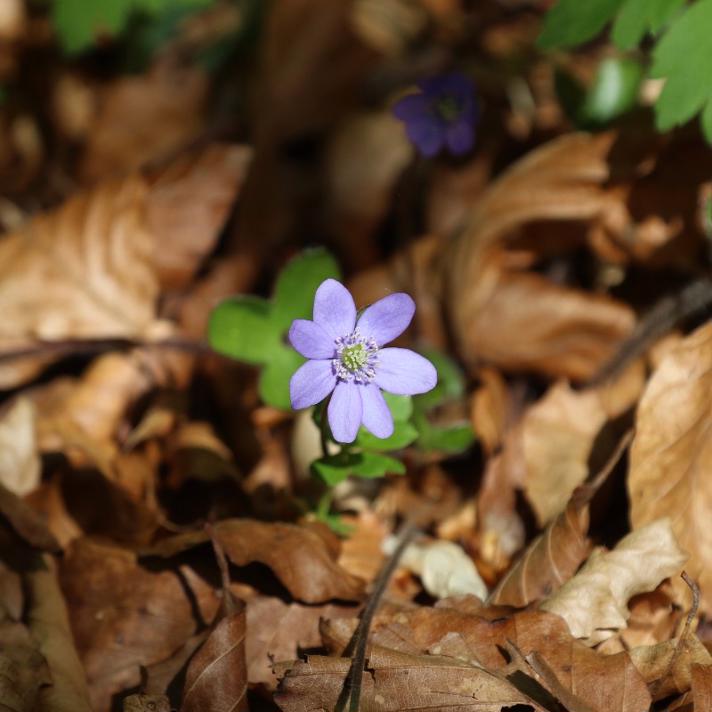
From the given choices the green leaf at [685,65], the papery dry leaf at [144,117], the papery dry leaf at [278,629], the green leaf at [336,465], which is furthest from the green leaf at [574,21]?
the papery dry leaf at [144,117]

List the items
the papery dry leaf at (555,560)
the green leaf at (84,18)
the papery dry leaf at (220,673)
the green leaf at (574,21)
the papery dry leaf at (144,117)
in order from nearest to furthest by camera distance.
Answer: the papery dry leaf at (220,673) → the papery dry leaf at (555,560) → the green leaf at (574,21) → the green leaf at (84,18) → the papery dry leaf at (144,117)

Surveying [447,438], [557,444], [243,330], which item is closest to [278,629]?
[447,438]

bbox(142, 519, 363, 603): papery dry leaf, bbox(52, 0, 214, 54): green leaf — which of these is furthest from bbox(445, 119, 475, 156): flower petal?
bbox(52, 0, 214, 54): green leaf

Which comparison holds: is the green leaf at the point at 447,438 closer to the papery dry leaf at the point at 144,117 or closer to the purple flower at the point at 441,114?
the purple flower at the point at 441,114

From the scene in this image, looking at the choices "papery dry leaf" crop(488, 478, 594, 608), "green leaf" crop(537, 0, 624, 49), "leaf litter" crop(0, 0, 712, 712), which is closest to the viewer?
"leaf litter" crop(0, 0, 712, 712)

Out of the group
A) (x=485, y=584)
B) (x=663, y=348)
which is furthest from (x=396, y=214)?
(x=485, y=584)

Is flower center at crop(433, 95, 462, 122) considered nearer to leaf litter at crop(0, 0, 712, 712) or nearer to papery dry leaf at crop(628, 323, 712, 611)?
leaf litter at crop(0, 0, 712, 712)
